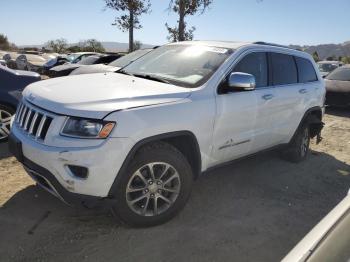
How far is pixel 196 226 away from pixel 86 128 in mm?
1491

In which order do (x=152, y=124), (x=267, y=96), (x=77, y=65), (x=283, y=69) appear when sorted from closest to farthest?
(x=152, y=124) < (x=267, y=96) < (x=283, y=69) < (x=77, y=65)

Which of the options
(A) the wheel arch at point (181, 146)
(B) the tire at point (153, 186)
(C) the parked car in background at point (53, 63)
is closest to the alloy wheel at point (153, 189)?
(B) the tire at point (153, 186)

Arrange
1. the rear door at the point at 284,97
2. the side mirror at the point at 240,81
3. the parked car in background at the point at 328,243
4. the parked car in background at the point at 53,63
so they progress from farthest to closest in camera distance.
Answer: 1. the parked car in background at the point at 53,63
2. the rear door at the point at 284,97
3. the side mirror at the point at 240,81
4. the parked car in background at the point at 328,243

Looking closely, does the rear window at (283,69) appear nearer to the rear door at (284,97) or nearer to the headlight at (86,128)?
the rear door at (284,97)

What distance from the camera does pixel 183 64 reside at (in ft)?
15.1

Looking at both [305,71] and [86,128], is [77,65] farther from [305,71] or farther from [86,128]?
[86,128]

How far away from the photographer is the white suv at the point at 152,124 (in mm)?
3393

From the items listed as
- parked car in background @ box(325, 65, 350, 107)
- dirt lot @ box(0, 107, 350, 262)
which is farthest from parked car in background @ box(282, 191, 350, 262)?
parked car in background @ box(325, 65, 350, 107)

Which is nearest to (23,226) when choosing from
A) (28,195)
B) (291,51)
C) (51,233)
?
(51,233)

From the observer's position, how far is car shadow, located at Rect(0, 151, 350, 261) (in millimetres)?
3555

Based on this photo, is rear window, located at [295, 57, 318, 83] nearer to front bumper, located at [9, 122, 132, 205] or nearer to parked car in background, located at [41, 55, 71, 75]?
front bumper, located at [9, 122, 132, 205]

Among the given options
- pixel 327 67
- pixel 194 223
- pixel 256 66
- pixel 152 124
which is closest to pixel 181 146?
pixel 152 124

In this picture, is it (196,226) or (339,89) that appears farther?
(339,89)

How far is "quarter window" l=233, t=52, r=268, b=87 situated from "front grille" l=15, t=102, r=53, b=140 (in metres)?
2.17
